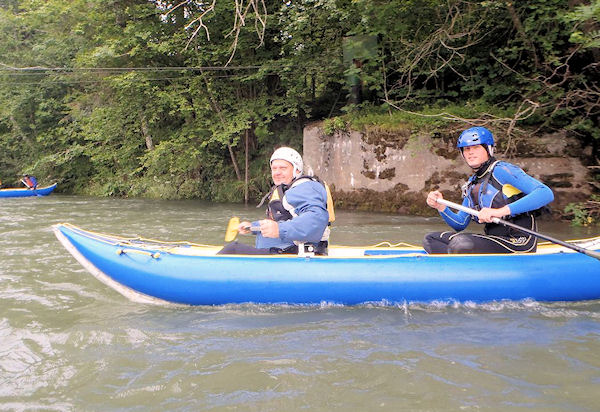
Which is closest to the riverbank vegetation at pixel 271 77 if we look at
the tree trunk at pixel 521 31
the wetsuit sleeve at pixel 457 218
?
the tree trunk at pixel 521 31

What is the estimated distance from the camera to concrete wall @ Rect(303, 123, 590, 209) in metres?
7.65

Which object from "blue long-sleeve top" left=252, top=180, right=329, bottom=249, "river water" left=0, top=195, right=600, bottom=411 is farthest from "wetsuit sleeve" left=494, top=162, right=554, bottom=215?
"blue long-sleeve top" left=252, top=180, right=329, bottom=249

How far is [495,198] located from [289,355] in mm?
1874

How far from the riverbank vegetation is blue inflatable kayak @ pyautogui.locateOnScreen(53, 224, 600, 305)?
287cm

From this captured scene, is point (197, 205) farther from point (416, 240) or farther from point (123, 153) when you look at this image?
point (416, 240)

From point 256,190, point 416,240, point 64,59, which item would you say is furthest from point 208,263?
point 64,59

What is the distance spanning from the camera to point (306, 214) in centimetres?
359

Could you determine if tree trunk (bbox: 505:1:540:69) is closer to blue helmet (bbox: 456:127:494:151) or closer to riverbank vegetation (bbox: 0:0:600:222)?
riverbank vegetation (bbox: 0:0:600:222)

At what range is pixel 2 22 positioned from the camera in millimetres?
19844

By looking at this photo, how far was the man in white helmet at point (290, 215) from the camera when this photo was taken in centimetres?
360

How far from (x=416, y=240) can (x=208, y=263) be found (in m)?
3.50

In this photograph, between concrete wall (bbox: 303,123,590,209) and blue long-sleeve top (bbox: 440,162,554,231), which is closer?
blue long-sleeve top (bbox: 440,162,554,231)

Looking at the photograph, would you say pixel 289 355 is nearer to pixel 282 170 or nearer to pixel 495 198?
pixel 282 170

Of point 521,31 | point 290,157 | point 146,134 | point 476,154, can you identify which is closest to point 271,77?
point 146,134
